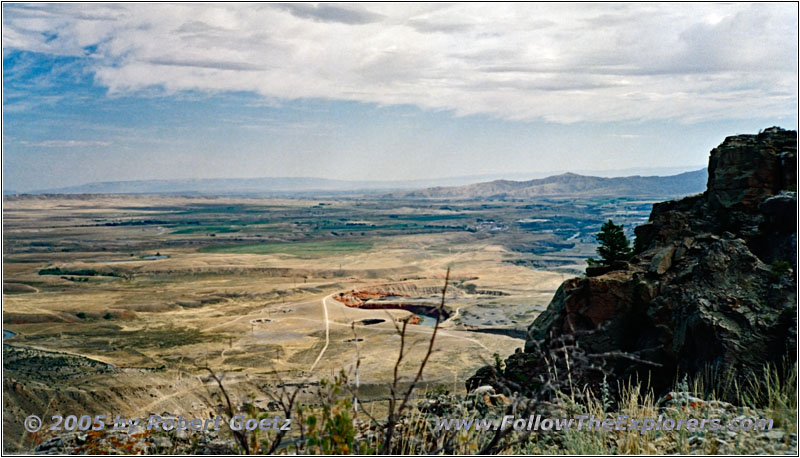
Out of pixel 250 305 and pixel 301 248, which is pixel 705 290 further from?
pixel 301 248

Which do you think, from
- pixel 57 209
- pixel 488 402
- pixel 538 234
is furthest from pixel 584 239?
pixel 57 209

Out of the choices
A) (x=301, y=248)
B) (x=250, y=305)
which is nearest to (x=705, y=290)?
(x=250, y=305)

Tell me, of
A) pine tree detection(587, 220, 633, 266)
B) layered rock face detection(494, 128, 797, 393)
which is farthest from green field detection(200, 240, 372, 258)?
layered rock face detection(494, 128, 797, 393)

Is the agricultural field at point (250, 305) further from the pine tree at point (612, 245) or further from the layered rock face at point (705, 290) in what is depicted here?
the pine tree at point (612, 245)

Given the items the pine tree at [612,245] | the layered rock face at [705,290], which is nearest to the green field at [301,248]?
the pine tree at [612,245]

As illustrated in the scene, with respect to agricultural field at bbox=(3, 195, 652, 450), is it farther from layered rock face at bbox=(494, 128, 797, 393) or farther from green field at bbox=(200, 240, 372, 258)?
layered rock face at bbox=(494, 128, 797, 393)
